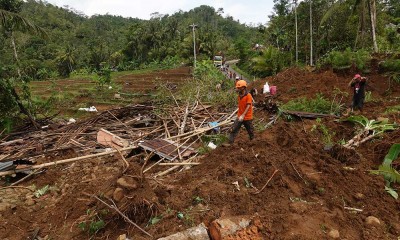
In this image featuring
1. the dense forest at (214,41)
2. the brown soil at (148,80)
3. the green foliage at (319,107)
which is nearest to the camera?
the green foliage at (319,107)

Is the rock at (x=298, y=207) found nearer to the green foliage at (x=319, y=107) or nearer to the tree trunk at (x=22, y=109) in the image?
the green foliage at (x=319, y=107)

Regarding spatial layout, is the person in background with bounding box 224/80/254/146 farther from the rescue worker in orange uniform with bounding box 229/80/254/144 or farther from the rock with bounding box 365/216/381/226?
the rock with bounding box 365/216/381/226

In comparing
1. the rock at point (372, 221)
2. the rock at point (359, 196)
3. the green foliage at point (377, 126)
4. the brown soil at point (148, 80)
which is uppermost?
the brown soil at point (148, 80)

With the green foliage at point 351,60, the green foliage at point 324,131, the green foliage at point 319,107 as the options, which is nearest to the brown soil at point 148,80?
the green foliage at point 351,60

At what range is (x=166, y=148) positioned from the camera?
643 centimetres

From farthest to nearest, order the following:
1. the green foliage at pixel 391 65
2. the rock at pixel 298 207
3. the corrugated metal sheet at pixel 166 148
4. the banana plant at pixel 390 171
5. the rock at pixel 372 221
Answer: the green foliage at pixel 391 65
the corrugated metal sheet at pixel 166 148
the banana plant at pixel 390 171
the rock at pixel 298 207
the rock at pixel 372 221

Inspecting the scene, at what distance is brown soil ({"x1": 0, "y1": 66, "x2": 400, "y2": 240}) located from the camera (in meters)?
3.47

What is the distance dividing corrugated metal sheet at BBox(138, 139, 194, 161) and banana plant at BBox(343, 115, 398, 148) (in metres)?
3.06

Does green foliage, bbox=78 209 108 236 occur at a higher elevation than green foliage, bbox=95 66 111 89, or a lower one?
lower

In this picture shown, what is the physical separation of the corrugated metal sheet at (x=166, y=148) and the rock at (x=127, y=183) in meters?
2.18

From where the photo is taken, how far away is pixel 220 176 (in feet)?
14.6

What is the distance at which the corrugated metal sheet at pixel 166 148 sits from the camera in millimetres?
6191

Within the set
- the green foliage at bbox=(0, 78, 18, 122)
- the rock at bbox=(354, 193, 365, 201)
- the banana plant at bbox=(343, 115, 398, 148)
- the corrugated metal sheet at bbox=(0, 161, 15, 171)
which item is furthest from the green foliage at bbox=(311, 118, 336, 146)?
the green foliage at bbox=(0, 78, 18, 122)

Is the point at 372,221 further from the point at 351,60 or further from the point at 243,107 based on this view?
the point at 351,60
